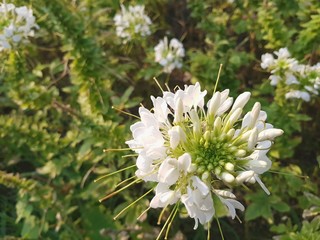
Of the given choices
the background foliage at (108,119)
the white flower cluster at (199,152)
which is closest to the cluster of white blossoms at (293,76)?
the background foliage at (108,119)

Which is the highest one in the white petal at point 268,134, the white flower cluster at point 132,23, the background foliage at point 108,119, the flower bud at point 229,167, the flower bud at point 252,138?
the flower bud at point 252,138

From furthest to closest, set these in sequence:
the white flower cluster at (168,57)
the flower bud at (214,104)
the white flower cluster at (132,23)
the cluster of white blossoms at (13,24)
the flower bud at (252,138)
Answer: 1. the white flower cluster at (132,23)
2. the white flower cluster at (168,57)
3. the cluster of white blossoms at (13,24)
4. the flower bud at (214,104)
5. the flower bud at (252,138)

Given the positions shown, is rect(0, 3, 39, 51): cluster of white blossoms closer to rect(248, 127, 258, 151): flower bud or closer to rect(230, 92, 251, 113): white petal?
rect(230, 92, 251, 113): white petal

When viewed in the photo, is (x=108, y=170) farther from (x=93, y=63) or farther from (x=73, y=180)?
(x=93, y=63)

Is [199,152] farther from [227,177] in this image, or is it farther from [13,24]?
[13,24]

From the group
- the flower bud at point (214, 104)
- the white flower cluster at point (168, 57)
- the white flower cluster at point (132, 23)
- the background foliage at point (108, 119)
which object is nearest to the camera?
the flower bud at point (214, 104)

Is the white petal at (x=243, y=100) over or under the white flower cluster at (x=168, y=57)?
over

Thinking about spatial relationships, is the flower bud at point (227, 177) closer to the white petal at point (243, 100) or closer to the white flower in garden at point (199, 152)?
the white flower in garden at point (199, 152)

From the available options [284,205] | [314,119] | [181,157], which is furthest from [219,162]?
[314,119]

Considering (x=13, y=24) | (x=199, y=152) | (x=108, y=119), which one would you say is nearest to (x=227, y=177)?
(x=199, y=152)
